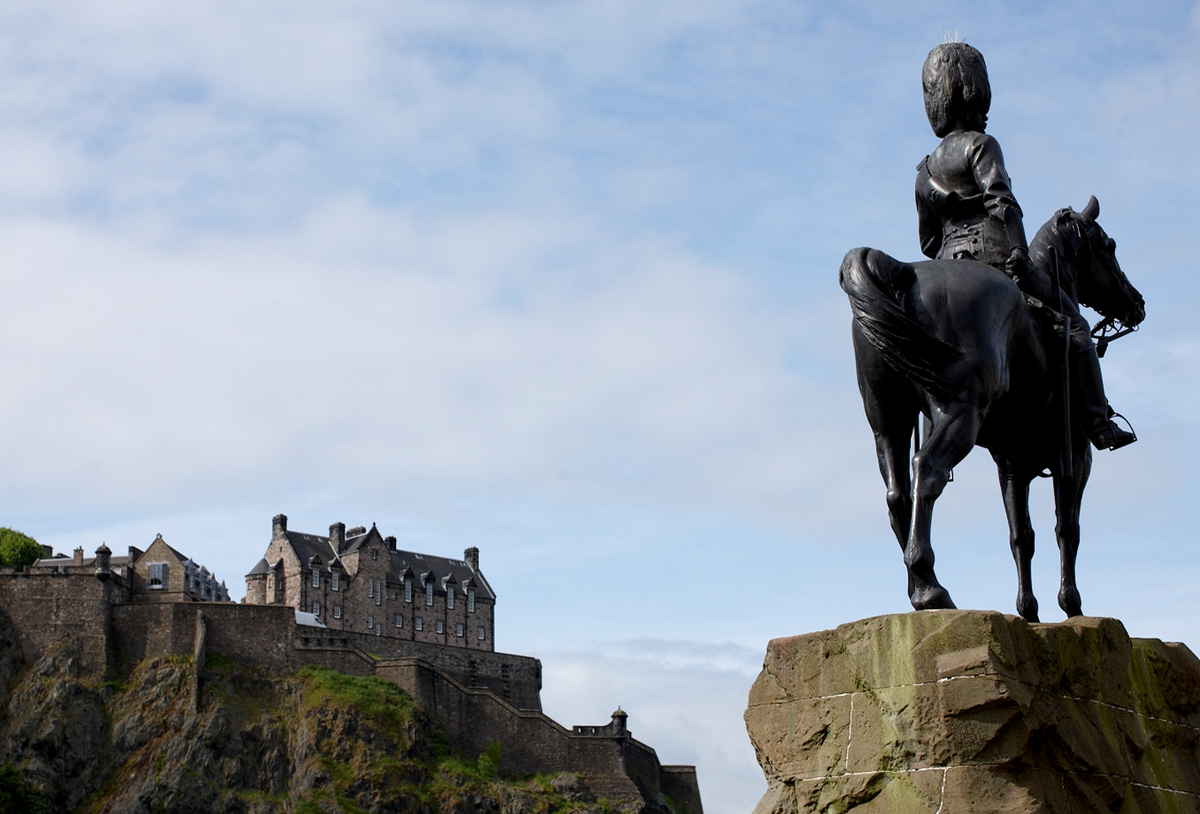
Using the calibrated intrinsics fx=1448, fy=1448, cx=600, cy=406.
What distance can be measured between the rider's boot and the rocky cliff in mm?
56904

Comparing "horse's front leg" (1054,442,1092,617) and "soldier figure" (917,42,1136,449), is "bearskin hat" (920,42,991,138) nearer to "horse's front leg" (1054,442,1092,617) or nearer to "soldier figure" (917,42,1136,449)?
"soldier figure" (917,42,1136,449)

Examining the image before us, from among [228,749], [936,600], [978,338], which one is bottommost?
[936,600]

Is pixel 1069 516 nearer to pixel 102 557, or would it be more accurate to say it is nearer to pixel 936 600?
pixel 936 600

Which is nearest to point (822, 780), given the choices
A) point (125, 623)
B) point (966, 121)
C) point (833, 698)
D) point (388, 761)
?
point (833, 698)

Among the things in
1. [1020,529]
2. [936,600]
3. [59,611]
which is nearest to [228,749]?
[59,611]

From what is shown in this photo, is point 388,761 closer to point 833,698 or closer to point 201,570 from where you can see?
point 201,570

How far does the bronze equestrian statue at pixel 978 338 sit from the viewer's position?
6.85m

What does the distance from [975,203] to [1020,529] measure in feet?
5.98

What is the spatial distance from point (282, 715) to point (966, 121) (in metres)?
60.7

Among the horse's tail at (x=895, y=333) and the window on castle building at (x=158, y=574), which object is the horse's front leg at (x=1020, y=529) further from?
the window on castle building at (x=158, y=574)

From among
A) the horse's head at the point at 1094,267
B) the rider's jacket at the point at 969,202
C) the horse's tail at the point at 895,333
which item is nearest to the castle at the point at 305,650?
the horse's head at the point at 1094,267

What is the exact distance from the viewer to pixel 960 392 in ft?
22.5

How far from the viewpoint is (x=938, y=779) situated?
609 cm

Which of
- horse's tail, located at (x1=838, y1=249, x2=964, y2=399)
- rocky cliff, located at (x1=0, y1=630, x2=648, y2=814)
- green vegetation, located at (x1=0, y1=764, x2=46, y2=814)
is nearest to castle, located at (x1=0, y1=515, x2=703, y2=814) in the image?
rocky cliff, located at (x1=0, y1=630, x2=648, y2=814)
